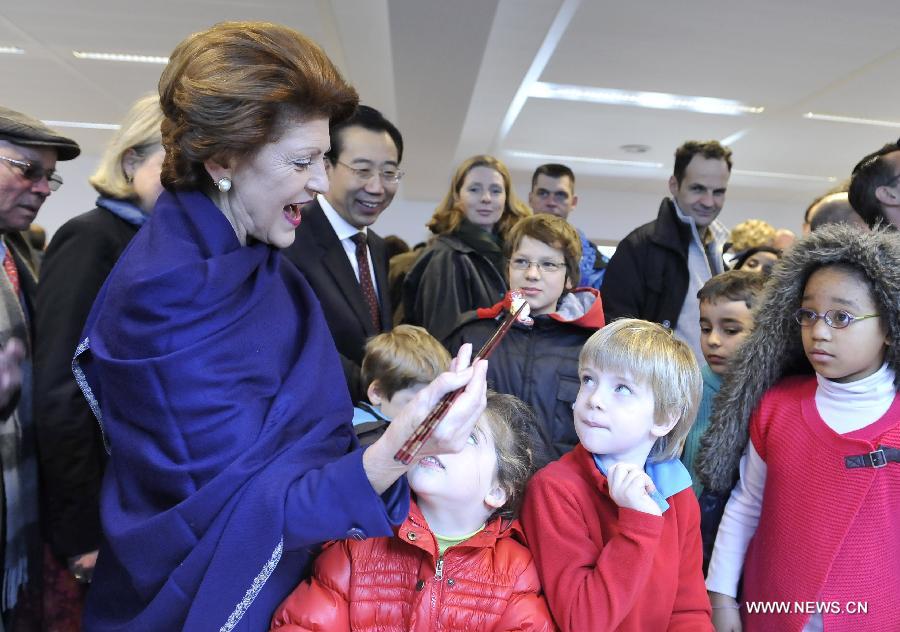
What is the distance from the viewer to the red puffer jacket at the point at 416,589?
1370 millimetres

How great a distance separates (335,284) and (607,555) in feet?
4.48

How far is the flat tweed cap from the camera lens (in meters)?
1.83

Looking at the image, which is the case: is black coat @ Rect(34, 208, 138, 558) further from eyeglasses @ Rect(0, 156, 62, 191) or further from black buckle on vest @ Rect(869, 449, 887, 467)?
black buckle on vest @ Rect(869, 449, 887, 467)

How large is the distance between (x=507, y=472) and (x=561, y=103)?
20.4 feet

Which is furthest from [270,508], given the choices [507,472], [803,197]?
[803,197]

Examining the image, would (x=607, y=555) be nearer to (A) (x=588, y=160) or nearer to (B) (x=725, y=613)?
(B) (x=725, y=613)

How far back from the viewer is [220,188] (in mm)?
1357

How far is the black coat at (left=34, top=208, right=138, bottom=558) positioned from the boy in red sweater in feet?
3.79

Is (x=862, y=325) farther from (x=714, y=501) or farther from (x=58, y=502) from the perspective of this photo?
(x=58, y=502)

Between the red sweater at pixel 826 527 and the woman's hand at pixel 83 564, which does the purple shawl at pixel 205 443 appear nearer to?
the woman's hand at pixel 83 564

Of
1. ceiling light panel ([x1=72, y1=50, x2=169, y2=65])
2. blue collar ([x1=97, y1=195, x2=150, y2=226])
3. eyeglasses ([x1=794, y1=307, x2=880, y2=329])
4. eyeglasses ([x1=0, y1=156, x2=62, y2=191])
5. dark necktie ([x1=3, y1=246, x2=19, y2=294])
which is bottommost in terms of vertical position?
dark necktie ([x1=3, y1=246, x2=19, y2=294])

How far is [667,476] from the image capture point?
1.57 meters

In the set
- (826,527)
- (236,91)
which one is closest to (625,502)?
(826,527)

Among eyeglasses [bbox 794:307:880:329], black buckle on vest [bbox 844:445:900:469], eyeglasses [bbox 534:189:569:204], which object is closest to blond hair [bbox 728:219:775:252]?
Result: eyeglasses [bbox 534:189:569:204]
